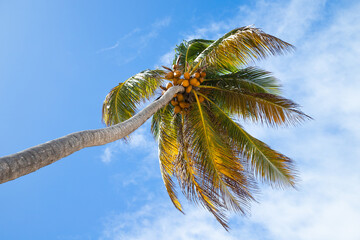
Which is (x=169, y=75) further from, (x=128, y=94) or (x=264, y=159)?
(x=264, y=159)

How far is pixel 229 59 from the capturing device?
8.66 m

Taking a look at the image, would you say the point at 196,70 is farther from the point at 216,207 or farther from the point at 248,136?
the point at 216,207

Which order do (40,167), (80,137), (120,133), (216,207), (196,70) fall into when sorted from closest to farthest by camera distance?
(40,167) → (80,137) → (120,133) → (216,207) → (196,70)

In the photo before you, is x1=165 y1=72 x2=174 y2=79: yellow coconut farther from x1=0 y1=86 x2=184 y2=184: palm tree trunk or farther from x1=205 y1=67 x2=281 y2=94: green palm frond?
x1=0 y1=86 x2=184 y2=184: palm tree trunk

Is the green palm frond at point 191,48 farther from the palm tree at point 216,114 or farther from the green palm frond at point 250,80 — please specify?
the green palm frond at point 250,80

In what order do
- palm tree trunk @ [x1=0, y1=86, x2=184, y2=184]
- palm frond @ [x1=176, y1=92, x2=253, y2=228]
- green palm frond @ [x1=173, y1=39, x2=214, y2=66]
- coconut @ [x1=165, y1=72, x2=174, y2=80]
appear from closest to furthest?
palm tree trunk @ [x1=0, y1=86, x2=184, y2=184] → palm frond @ [x1=176, y1=92, x2=253, y2=228] → coconut @ [x1=165, y1=72, x2=174, y2=80] → green palm frond @ [x1=173, y1=39, x2=214, y2=66]

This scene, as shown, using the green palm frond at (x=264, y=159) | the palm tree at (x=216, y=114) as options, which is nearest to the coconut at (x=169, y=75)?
the palm tree at (x=216, y=114)

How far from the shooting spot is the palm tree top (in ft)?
24.7

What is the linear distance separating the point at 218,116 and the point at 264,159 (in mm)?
1744

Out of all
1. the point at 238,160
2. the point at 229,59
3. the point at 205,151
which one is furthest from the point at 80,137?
the point at 229,59

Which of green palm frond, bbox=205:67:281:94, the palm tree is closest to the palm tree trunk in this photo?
the palm tree

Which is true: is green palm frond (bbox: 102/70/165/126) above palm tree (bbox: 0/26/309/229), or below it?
above

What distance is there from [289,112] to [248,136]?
1108 mm

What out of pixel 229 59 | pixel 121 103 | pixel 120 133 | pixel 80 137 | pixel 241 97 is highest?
pixel 121 103
